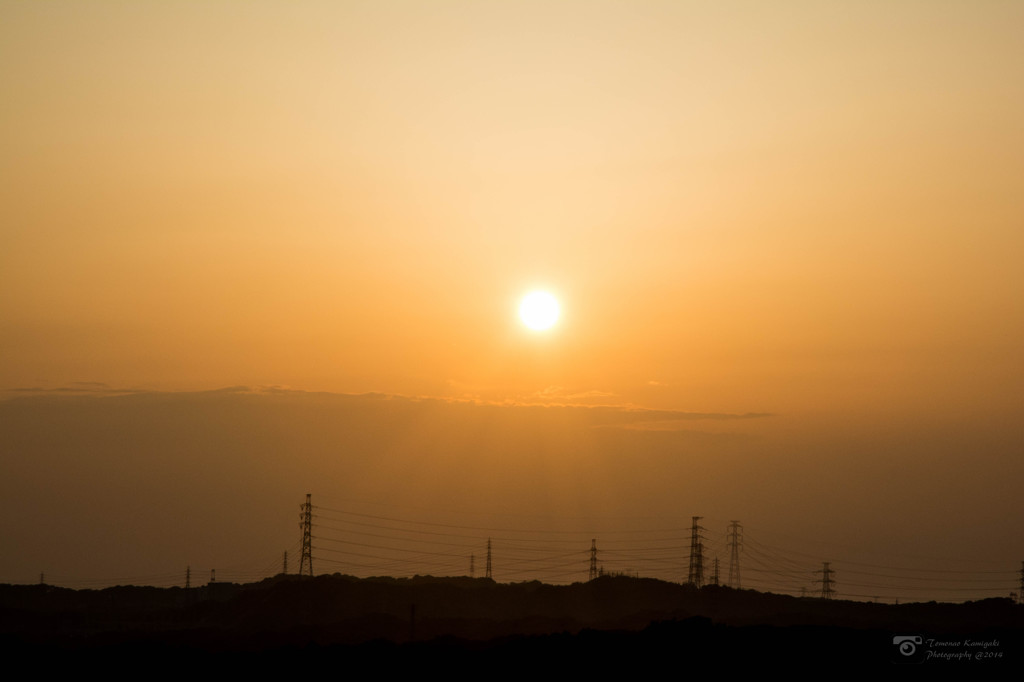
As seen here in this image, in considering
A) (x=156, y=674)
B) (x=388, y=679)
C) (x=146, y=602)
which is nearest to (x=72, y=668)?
(x=156, y=674)

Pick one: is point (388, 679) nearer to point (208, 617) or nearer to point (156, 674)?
point (156, 674)

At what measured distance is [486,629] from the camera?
67625mm

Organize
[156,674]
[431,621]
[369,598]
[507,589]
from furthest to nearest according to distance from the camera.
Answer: [507,589]
[369,598]
[431,621]
[156,674]

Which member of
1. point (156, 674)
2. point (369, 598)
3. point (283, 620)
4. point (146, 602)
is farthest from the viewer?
point (146, 602)

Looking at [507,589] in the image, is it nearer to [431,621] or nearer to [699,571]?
[699,571]

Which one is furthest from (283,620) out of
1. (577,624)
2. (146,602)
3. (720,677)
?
(720,677)

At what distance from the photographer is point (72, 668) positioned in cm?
4859

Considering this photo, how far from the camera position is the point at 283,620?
82.1 metres

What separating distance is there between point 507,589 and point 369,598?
12688 millimetres

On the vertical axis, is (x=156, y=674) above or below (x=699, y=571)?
below

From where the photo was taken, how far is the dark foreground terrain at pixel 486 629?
152ft

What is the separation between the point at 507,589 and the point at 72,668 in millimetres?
49865

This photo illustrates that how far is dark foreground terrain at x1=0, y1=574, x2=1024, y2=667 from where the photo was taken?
46.2 meters

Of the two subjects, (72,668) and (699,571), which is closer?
(72,668)
